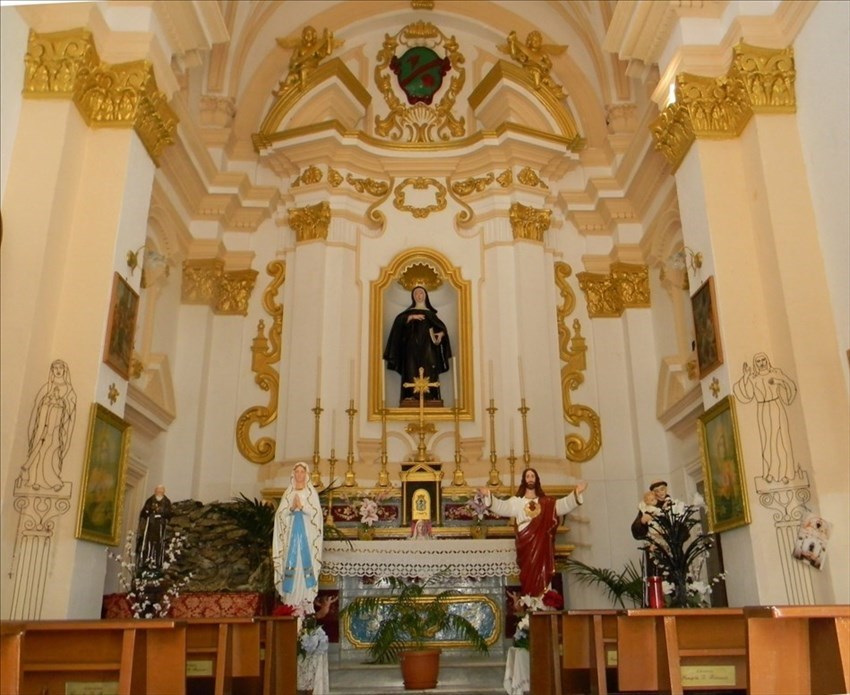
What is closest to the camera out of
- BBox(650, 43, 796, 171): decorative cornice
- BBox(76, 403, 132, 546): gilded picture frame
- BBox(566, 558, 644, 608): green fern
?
BBox(76, 403, 132, 546): gilded picture frame

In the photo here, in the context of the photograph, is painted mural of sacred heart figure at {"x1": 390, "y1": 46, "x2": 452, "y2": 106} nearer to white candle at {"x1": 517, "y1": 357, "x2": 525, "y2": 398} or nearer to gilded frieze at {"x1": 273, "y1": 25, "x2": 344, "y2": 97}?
gilded frieze at {"x1": 273, "y1": 25, "x2": 344, "y2": 97}

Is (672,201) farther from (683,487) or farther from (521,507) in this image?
(521,507)

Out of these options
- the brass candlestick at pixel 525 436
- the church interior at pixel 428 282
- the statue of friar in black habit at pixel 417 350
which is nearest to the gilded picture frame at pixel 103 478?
the church interior at pixel 428 282

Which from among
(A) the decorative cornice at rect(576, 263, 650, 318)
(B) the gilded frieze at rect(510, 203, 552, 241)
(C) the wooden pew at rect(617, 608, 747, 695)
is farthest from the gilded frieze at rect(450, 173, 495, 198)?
(C) the wooden pew at rect(617, 608, 747, 695)

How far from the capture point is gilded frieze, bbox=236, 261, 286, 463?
10.7 m

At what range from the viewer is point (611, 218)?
11633mm

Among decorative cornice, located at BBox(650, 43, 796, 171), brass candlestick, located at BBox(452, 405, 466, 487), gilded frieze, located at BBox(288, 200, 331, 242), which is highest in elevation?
gilded frieze, located at BBox(288, 200, 331, 242)

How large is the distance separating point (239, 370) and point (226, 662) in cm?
624

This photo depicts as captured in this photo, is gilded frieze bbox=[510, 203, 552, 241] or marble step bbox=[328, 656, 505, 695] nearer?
marble step bbox=[328, 656, 505, 695]

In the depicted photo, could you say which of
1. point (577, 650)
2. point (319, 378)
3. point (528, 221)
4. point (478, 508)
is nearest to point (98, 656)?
point (577, 650)

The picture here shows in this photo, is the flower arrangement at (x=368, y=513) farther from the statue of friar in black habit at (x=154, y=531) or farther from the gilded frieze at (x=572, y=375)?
the gilded frieze at (x=572, y=375)

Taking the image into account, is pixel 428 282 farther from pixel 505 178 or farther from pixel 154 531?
pixel 154 531

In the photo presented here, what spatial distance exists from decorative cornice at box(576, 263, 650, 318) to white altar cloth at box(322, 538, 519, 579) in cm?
431

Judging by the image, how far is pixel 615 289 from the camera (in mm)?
11406
